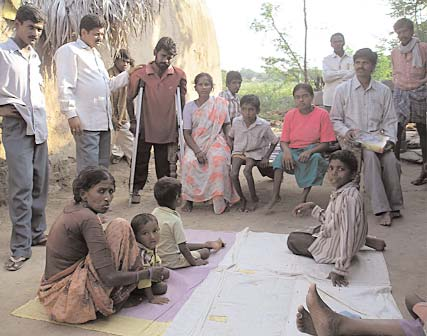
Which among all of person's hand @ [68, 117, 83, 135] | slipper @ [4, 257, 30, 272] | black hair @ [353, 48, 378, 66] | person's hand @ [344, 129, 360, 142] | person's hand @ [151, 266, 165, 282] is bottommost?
slipper @ [4, 257, 30, 272]

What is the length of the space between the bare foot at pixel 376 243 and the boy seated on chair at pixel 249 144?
1546 millimetres

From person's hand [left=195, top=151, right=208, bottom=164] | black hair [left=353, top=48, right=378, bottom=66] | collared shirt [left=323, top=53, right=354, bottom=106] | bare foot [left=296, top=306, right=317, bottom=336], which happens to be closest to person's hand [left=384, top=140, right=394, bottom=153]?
black hair [left=353, top=48, right=378, bottom=66]

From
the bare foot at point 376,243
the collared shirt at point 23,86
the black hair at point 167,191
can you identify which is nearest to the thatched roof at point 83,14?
the collared shirt at point 23,86

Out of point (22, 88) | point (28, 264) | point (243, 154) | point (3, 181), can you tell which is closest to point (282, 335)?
point (28, 264)

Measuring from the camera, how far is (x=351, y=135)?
4781 millimetres

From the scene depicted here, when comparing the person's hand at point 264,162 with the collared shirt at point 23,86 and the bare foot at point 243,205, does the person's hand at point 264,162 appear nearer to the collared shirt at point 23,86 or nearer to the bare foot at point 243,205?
the bare foot at point 243,205

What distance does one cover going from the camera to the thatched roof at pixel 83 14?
5.68m

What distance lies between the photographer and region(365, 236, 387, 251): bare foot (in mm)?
3853

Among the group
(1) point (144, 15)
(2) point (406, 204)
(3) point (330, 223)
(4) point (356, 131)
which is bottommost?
(2) point (406, 204)

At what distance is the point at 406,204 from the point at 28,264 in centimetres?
367

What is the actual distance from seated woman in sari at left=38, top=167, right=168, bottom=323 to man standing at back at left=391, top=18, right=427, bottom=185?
415cm

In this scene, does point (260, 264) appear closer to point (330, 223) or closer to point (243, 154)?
point (330, 223)

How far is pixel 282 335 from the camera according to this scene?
2.58m

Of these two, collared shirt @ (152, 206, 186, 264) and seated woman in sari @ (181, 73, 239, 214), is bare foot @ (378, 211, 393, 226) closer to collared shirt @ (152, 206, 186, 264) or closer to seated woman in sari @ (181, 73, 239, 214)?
seated woman in sari @ (181, 73, 239, 214)
